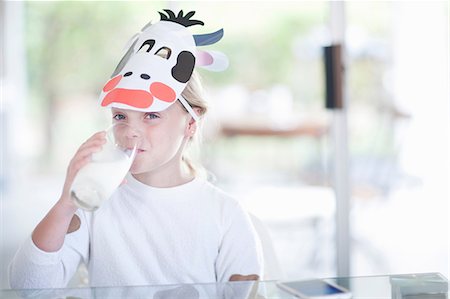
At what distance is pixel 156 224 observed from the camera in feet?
4.25

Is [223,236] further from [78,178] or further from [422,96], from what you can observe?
[422,96]

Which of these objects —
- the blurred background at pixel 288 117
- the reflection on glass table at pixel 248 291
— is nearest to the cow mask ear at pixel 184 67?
the reflection on glass table at pixel 248 291

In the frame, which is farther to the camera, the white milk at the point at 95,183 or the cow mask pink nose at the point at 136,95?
the cow mask pink nose at the point at 136,95

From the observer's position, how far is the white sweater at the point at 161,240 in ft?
4.16

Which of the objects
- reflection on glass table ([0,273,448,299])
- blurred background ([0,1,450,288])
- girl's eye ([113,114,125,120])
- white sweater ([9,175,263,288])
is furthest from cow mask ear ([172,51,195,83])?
blurred background ([0,1,450,288])

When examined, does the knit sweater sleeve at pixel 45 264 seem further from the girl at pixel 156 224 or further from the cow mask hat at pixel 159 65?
the cow mask hat at pixel 159 65

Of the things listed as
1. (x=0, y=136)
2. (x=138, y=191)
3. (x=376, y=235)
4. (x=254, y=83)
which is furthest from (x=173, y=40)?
(x=254, y=83)

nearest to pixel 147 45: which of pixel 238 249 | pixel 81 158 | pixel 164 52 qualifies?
pixel 164 52

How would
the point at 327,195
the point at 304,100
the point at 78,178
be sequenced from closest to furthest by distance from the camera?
1. the point at 78,178
2. the point at 327,195
3. the point at 304,100

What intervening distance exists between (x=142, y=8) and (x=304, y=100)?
156 centimetres

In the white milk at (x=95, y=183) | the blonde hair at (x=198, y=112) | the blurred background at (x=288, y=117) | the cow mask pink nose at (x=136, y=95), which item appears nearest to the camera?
the white milk at (x=95, y=183)

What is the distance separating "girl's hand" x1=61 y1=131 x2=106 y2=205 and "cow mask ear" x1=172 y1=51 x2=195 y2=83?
18 centimetres

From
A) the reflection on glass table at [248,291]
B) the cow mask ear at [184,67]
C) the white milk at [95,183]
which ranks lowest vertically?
the reflection on glass table at [248,291]

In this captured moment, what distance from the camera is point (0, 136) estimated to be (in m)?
4.05
